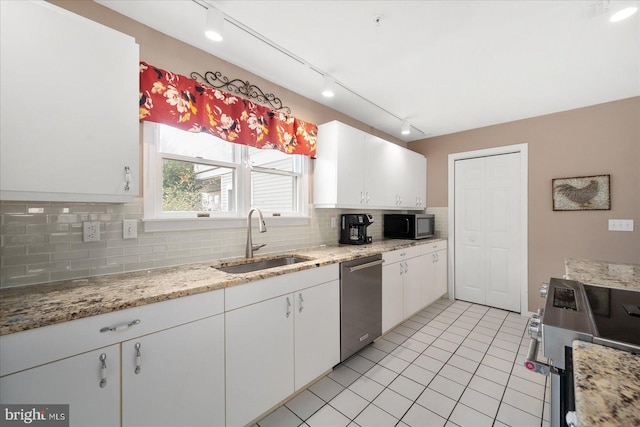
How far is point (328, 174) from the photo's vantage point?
8.79ft

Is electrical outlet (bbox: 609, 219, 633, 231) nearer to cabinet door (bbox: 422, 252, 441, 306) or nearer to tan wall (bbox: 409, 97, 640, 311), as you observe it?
tan wall (bbox: 409, 97, 640, 311)

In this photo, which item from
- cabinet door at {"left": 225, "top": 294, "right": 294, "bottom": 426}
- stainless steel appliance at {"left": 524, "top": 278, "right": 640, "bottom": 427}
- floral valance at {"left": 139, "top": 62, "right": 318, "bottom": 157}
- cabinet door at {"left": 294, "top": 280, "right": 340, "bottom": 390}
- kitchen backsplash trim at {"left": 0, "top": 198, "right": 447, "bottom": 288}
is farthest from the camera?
cabinet door at {"left": 294, "top": 280, "right": 340, "bottom": 390}

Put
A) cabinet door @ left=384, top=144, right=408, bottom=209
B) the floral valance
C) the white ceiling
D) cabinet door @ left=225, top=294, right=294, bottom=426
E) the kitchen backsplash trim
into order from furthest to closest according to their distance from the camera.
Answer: cabinet door @ left=384, top=144, right=408, bottom=209 < the floral valance < the white ceiling < cabinet door @ left=225, top=294, right=294, bottom=426 < the kitchen backsplash trim

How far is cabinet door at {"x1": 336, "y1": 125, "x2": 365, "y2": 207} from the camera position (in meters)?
2.66

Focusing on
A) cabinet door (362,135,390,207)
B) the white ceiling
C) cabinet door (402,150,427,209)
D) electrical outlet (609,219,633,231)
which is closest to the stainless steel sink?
cabinet door (362,135,390,207)

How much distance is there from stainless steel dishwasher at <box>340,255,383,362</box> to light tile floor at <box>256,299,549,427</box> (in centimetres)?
17

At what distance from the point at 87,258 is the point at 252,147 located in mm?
1378

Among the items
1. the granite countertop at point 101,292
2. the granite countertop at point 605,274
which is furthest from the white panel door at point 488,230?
the granite countertop at point 101,292

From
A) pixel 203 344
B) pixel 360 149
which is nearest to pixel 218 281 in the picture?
pixel 203 344

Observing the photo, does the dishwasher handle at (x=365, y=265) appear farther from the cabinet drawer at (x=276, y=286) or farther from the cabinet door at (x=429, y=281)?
the cabinet door at (x=429, y=281)

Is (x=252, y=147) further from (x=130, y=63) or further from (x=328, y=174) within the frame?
(x=130, y=63)

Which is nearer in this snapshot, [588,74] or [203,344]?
[203,344]

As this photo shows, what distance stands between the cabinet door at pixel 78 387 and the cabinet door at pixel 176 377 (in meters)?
0.04

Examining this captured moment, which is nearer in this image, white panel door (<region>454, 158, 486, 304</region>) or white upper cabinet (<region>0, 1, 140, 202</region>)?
white upper cabinet (<region>0, 1, 140, 202</region>)
